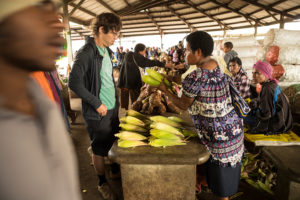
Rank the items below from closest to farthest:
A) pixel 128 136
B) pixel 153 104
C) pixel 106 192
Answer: pixel 128 136 < pixel 106 192 < pixel 153 104

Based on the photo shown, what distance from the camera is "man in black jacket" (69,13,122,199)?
1.82 m

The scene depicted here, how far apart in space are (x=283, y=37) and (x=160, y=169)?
5875 millimetres

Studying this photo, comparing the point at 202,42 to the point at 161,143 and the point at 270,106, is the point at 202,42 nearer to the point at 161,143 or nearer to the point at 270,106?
the point at 161,143

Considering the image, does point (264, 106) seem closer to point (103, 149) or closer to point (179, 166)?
point (179, 166)

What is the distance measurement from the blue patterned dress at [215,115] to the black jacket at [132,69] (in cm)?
238

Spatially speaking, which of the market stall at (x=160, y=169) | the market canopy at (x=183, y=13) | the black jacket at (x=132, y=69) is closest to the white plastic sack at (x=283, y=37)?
the market canopy at (x=183, y=13)

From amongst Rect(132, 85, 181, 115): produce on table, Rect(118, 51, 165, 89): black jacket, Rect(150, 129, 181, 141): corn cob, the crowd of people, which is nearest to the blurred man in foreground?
the crowd of people

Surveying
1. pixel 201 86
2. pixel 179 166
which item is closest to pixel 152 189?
pixel 179 166

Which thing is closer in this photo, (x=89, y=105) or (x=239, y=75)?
(x=89, y=105)

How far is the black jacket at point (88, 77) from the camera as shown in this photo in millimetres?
1786

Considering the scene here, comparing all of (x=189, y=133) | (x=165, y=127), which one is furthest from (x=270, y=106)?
(x=165, y=127)

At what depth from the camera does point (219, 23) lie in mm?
13578

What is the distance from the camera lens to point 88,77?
1932mm

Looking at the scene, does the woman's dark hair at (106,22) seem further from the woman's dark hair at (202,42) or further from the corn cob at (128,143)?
the corn cob at (128,143)
